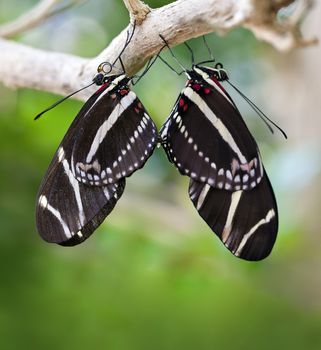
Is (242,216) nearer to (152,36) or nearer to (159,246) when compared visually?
(152,36)

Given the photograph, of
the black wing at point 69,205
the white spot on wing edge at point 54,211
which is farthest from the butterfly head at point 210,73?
the white spot on wing edge at point 54,211

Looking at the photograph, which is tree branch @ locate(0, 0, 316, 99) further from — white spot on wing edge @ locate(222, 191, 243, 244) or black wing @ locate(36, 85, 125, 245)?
white spot on wing edge @ locate(222, 191, 243, 244)

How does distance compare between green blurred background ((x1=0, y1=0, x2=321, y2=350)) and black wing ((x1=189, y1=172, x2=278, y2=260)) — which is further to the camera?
green blurred background ((x1=0, y1=0, x2=321, y2=350))

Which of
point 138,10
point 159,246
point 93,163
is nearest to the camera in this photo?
point 138,10

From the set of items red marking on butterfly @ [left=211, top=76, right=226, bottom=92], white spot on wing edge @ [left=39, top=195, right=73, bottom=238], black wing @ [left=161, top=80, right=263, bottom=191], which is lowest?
white spot on wing edge @ [left=39, top=195, right=73, bottom=238]

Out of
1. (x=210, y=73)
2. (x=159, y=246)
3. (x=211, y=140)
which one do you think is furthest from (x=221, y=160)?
(x=159, y=246)

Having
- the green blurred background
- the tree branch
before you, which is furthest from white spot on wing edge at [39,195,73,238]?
the green blurred background
